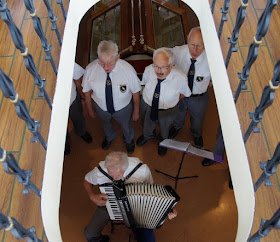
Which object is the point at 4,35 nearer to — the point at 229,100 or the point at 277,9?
the point at 229,100

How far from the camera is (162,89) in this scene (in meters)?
4.00

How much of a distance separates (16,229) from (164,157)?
124 inches

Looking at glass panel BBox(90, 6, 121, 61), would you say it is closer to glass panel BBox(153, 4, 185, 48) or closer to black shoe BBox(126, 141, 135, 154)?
glass panel BBox(153, 4, 185, 48)

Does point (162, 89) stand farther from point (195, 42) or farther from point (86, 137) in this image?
→ point (86, 137)

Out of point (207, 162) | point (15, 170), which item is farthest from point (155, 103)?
point (15, 170)

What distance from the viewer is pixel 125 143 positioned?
196 inches

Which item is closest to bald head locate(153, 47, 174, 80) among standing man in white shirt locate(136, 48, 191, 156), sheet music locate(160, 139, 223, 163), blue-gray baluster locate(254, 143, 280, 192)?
standing man in white shirt locate(136, 48, 191, 156)

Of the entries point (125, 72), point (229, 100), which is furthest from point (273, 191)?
point (125, 72)

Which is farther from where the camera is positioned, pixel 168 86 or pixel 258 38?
pixel 168 86

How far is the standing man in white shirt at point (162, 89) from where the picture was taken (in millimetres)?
3684

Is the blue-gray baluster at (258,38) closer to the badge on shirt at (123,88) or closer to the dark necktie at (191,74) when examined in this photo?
the dark necktie at (191,74)

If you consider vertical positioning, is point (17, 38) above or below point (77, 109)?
above

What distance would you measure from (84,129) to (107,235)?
57.0 inches

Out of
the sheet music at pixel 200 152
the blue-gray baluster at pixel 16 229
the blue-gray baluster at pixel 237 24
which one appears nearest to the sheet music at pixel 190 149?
the sheet music at pixel 200 152
